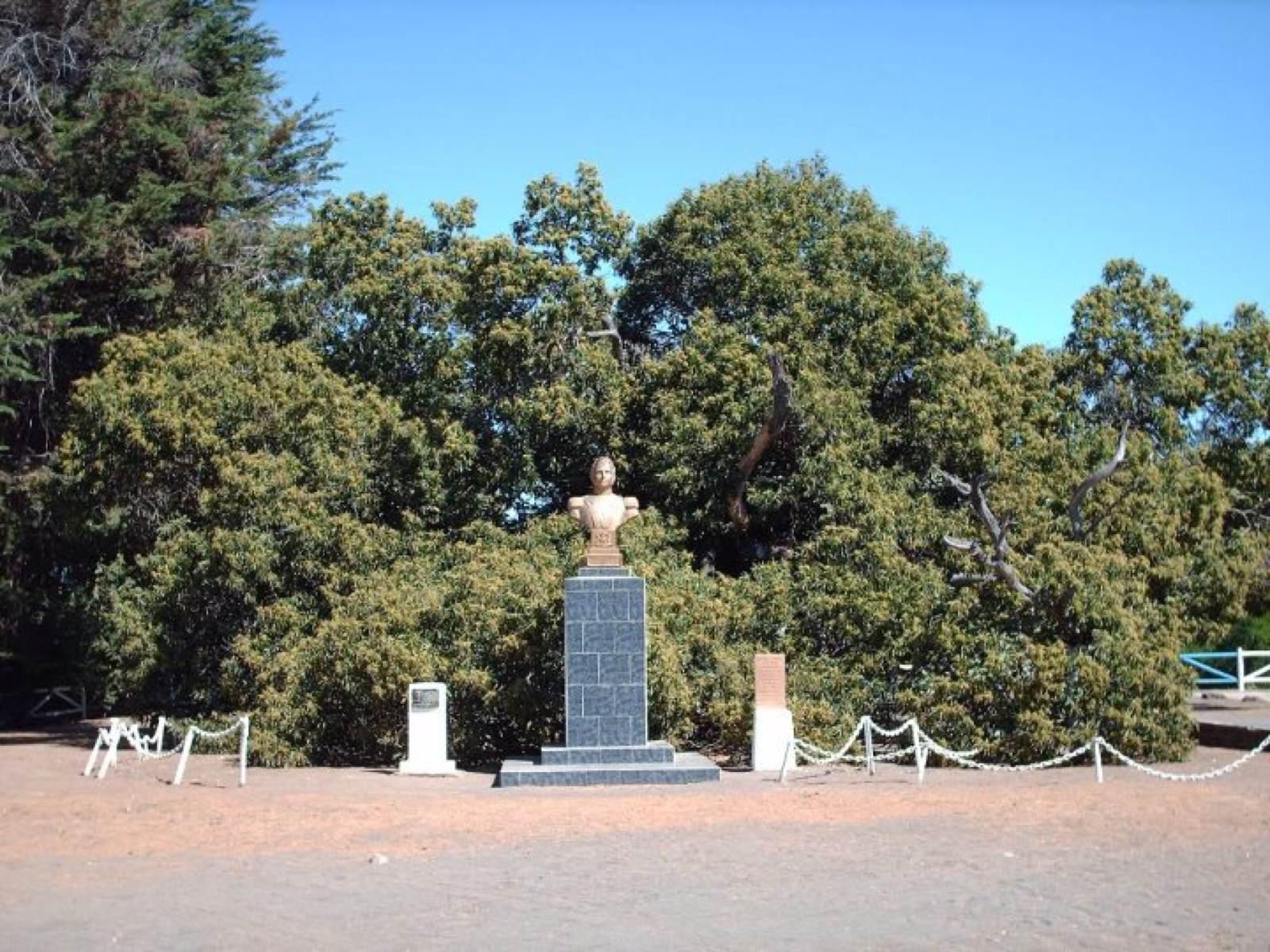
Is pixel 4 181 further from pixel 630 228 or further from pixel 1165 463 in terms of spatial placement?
pixel 1165 463

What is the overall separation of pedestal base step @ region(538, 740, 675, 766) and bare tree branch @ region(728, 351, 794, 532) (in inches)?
286

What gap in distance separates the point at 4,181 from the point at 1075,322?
60.4 feet

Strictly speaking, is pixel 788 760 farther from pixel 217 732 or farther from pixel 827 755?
pixel 217 732

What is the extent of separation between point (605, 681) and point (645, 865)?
589 cm

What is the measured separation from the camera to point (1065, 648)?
17.7m

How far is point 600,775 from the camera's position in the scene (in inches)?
612

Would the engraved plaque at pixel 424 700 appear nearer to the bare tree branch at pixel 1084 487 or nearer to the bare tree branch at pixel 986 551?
the bare tree branch at pixel 986 551

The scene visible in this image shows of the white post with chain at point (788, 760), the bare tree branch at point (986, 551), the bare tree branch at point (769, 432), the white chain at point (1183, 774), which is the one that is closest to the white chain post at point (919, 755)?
the white post with chain at point (788, 760)

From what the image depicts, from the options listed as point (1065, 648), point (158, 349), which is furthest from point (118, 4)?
point (1065, 648)

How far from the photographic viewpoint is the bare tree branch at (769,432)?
850 inches

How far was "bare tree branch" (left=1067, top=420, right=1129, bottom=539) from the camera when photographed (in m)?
19.8

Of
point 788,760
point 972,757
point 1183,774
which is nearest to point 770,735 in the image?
point 788,760

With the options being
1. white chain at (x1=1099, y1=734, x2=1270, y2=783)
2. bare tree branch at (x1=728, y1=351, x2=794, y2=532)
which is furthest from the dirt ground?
bare tree branch at (x1=728, y1=351, x2=794, y2=532)

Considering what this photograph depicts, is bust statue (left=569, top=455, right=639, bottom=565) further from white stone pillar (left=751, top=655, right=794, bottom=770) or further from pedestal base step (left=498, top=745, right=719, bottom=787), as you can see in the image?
pedestal base step (left=498, top=745, right=719, bottom=787)
